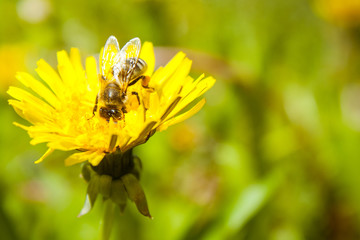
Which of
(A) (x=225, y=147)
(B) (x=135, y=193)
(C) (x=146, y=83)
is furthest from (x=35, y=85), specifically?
(A) (x=225, y=147)

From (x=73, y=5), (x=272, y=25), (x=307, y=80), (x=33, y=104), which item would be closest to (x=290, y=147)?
(x=307, y=80)

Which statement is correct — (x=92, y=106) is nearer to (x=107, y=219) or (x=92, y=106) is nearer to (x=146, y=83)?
(x=146, y=83)

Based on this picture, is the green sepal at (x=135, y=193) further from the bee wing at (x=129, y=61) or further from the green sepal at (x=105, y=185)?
the bee wing at (x=129, y=61)

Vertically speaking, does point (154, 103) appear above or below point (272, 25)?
above

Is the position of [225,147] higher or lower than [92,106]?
lower

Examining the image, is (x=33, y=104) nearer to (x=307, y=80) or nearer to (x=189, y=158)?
(x=189, y=158)
